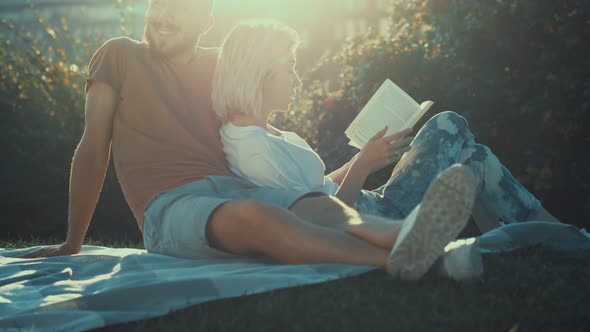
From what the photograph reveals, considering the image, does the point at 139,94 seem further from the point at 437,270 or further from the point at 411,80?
the point at 411,80

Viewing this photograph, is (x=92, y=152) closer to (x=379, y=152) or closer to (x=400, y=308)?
(x=379, y=152)

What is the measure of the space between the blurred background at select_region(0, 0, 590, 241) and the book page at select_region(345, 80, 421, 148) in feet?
5.85

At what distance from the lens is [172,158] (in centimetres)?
328

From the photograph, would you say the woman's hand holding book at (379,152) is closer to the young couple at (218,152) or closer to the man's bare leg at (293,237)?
the young couple at (218,152)

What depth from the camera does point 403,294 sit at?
2.61 meters

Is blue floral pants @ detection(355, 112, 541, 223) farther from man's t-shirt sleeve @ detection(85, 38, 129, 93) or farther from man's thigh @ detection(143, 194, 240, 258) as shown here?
man's t-shirt sleeve @ detection(85, 38, 129, 93)

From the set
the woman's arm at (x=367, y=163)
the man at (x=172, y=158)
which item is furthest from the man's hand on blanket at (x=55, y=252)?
the woman's arm at (x=367, y=163)

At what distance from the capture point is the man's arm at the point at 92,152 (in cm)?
334

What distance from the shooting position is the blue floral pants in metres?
3.52

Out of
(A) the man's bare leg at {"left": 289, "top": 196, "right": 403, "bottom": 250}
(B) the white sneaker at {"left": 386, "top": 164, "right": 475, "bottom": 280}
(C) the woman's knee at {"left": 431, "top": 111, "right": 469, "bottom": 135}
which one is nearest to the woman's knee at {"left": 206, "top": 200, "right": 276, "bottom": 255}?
(A) the man's bare leg at {"left": 289, "top": 196, "right": 403, "bottom": 250}

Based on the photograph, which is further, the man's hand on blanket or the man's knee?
the man's hand on blanket

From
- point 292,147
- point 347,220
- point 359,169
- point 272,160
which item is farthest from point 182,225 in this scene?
point 359,169

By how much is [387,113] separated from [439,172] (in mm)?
343

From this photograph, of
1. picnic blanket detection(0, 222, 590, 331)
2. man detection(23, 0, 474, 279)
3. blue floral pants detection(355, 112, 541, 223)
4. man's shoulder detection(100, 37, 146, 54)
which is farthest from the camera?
blue floral pants detection(355, 112, 541, 223)
